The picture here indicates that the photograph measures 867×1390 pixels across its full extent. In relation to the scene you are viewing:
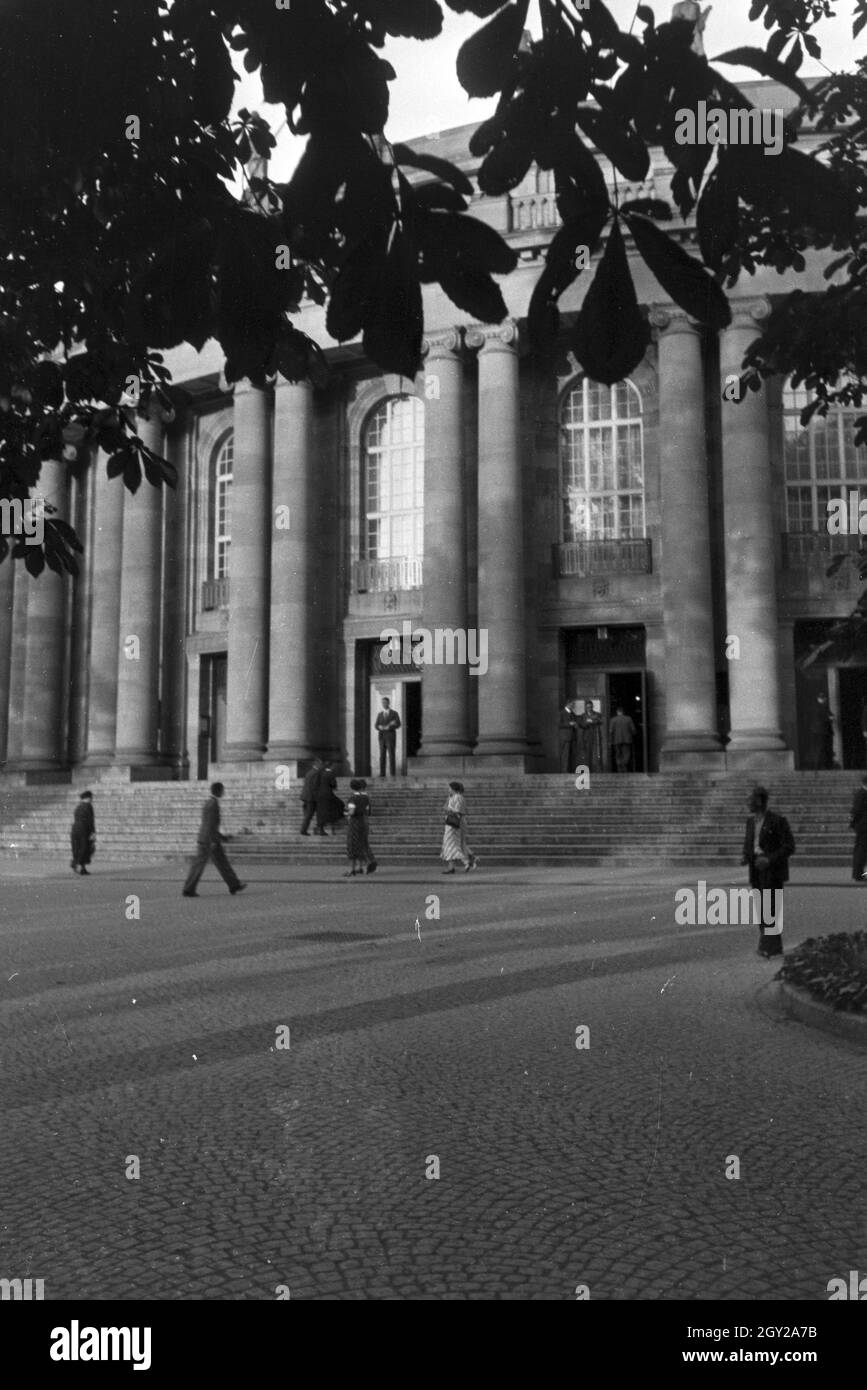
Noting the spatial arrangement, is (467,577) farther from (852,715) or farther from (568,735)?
(852,715)

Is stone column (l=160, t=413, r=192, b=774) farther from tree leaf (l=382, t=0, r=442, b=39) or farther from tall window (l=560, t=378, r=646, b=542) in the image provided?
tree leaf (l=382, t=0, r=442, b=39)

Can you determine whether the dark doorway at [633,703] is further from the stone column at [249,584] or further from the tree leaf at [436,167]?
the tree leaf at [436,167]

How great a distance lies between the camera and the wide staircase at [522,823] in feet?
75.0

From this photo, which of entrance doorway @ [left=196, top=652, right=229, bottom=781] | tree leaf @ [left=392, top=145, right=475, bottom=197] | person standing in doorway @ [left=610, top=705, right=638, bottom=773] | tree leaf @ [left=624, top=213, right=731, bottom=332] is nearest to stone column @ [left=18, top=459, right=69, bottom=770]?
entrance doorway @ [left=196, top=652, right=229, bottom=781]

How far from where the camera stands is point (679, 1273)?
3805 mm

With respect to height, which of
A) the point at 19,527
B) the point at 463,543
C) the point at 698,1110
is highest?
the point at 463,543

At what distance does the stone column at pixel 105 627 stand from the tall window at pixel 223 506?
9.04ft

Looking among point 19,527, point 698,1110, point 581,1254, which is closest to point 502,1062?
point 698,1110

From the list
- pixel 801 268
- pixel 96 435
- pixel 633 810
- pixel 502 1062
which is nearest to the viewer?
pixel 96 435

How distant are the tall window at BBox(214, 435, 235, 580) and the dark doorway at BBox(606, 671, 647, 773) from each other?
40.5 feet

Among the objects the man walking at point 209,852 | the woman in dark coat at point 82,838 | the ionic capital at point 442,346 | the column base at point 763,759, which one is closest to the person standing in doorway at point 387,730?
the column base at point 763,759

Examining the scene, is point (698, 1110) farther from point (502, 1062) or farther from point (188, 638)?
point (188, 638)

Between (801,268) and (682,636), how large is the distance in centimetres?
2254

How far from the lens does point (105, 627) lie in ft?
126
